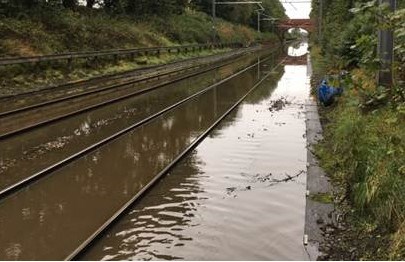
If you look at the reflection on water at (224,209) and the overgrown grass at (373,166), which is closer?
the overgrown grass at (373,166)

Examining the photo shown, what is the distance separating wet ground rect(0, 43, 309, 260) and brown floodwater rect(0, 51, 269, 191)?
41cm

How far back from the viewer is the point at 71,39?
3212 centimetres

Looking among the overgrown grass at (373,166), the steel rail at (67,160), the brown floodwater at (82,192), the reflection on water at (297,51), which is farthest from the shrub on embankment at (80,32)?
the reflection on water at (297,51)

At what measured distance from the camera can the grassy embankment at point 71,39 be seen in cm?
2434

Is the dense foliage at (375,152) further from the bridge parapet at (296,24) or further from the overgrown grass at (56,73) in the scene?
the bridge parapet at (296,24)

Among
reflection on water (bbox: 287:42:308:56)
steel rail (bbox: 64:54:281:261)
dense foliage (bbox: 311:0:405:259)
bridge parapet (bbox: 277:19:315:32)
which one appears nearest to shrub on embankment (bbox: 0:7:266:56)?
steel rail (bbox: 64:54:281:261)

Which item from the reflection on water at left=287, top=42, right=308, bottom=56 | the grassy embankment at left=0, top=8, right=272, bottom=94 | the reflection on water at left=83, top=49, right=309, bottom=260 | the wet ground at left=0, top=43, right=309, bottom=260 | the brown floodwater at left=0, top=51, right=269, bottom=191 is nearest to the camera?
the reflection on water at left=83, top=49, right=309, bottom=260

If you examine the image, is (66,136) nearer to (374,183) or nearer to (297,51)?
(374,183)

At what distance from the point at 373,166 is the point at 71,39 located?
27.1 m

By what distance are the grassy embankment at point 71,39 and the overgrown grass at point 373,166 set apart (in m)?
14.9

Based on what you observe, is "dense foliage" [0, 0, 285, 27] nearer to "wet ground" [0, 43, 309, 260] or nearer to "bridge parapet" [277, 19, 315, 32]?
"wet ground" [0, 43, 309, 260]

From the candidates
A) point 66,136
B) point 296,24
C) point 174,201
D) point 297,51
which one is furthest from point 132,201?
point 296,24

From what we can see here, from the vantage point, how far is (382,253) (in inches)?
240

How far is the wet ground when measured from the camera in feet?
23.1
